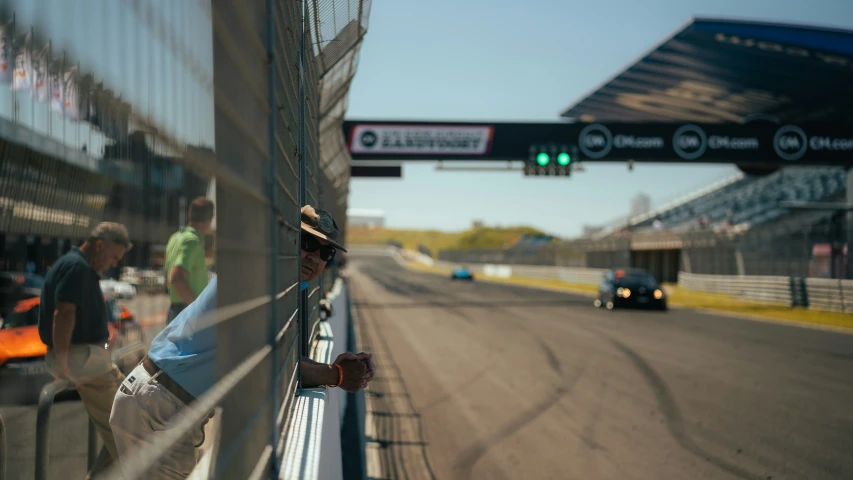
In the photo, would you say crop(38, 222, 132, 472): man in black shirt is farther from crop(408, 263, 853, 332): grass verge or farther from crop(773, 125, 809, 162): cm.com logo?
crop(773, 125, 809, 162): cm.com logo

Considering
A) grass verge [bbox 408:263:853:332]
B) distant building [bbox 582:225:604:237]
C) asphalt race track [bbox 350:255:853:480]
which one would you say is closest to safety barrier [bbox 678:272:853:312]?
grass verge [bbox 408:263:853:332]

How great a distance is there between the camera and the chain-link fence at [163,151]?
123 cm

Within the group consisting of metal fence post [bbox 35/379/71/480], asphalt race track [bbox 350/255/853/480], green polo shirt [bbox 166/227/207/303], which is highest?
green polo shirt [bbox 166/227/207/303]

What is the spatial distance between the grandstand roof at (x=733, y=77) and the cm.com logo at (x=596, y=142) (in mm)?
10319

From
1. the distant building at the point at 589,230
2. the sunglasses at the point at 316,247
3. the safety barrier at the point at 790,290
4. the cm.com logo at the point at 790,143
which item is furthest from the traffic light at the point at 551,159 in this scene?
the distant building at the point at 589,230

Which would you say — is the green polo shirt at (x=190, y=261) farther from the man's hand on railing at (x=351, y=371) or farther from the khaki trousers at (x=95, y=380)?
the man's hand on railing at (x=351, y=371)

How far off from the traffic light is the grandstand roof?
37.0ft

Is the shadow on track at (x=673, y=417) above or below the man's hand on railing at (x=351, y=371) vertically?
below

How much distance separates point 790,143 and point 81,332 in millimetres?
24103

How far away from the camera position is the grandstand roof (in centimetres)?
3059

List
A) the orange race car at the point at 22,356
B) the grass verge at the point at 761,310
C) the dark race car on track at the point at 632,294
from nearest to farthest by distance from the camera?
the orange race car at the point at 22,356
the grass verge at the point at 761,310
the dark race car on track at the point at 632,294

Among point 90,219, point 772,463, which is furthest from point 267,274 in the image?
point 772,463

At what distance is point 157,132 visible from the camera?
1245 mm

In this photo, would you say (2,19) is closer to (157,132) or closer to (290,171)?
(157,132)
